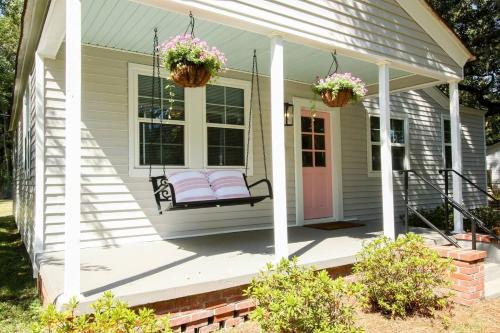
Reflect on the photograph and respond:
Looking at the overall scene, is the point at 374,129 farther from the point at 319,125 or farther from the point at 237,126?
the point at 237,126

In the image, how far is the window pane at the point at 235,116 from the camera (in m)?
5.93

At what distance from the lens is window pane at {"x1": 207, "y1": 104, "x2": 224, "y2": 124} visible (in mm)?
5723

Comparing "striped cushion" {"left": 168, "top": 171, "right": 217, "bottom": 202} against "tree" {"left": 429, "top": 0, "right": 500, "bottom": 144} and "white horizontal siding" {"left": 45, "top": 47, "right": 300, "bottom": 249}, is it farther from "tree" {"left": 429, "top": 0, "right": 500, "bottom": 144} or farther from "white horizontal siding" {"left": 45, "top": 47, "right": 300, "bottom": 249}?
"tree" {"left": 429, "top": 0, "right": 500, "bottom": 144}

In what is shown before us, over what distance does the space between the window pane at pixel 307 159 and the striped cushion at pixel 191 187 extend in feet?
8.27

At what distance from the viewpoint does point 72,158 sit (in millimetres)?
2725

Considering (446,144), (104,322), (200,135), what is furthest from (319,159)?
(104,322)

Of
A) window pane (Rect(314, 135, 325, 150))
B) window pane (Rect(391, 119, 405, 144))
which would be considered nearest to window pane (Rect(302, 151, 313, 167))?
window pane (Rect(314, 135, 325, 150))

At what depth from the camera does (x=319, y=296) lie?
2.72m

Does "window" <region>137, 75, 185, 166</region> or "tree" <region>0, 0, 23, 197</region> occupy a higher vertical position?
"tree" <region>0, 0, 23, 197</region>

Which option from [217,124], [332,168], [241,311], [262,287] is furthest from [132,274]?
[332,168]

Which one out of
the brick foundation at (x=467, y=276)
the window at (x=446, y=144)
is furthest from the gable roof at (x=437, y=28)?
the window at (x=446, y=144)

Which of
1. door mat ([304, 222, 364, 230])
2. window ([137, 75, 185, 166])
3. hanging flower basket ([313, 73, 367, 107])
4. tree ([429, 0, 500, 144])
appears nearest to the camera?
hanging flower basket ([313, 73, 367, 107])

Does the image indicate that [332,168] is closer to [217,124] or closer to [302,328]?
[217,124]

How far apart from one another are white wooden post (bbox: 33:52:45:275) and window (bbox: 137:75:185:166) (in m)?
1.15
